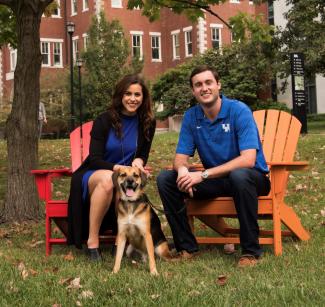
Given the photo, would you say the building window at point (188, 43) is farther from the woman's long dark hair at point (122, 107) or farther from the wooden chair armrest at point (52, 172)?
the woman's long dark hair at point (122, 107)

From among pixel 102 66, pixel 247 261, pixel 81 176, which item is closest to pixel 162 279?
pixel 247 261

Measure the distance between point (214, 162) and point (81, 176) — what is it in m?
1.19

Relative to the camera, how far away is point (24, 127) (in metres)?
7.31

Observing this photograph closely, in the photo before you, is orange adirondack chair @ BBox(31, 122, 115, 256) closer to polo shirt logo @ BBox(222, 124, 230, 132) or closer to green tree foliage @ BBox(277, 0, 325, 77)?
polo shirt logo @ BBox(222, 124, 230, 132)

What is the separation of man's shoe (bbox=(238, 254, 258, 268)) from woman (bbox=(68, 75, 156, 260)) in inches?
46.5

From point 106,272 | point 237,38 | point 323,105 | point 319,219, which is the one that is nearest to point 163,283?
point 106,272

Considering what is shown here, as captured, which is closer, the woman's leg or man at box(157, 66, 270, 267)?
man at box(157, 66, 270, 267)

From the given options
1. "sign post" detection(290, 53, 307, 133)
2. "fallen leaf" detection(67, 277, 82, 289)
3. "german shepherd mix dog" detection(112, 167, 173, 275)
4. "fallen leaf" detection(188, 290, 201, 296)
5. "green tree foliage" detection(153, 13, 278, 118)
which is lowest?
"fallen leaf" detection(188, 290, 201, 296)

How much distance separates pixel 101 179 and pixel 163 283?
1298mm

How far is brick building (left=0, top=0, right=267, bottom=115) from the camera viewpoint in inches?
1508

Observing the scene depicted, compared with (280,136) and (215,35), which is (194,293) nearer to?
(280,136)

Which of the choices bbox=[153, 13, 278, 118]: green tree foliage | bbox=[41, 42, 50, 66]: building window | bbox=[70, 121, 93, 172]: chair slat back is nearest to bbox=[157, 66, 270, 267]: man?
bbox=[70, 121, 93, 172]: chair slat back

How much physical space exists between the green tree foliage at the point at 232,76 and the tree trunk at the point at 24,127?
64.2 feet

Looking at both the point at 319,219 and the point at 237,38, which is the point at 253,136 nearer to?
the point at 319,219
